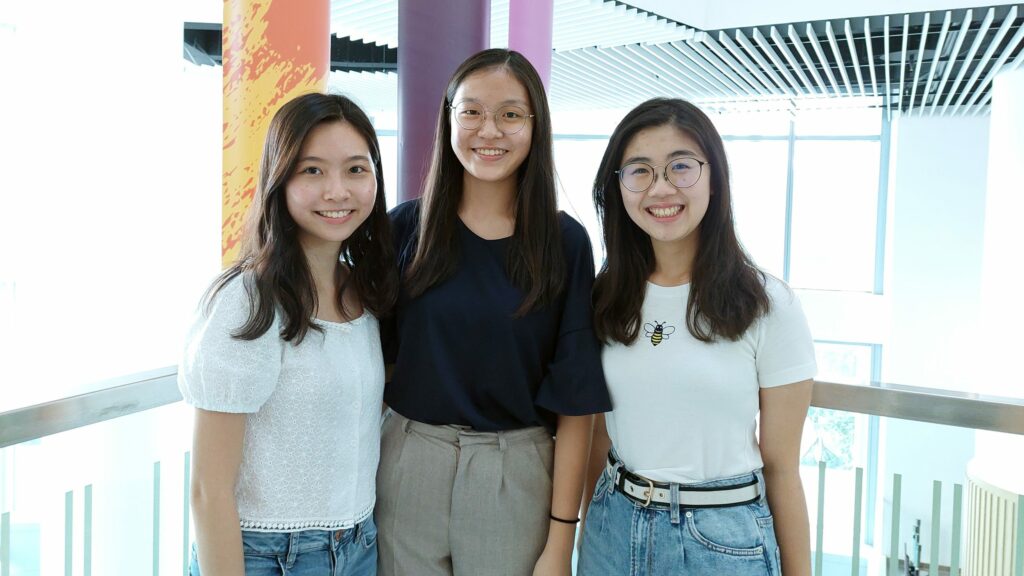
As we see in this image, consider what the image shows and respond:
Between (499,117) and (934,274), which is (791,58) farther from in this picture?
(499,117)

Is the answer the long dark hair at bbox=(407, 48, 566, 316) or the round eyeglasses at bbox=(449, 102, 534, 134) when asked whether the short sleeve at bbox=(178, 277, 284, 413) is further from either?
the round eyeglasses at bbox=(449, 102, 534, 134)

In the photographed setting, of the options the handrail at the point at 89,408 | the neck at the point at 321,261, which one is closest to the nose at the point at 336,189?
the neck at the point at 321,261

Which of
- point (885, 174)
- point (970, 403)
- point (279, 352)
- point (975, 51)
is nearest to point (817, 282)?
point (885, 174)

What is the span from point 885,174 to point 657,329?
34.1ft

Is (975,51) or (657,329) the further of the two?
(975,51)

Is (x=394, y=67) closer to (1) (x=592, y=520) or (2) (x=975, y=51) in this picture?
(2) (x=975, y=51)

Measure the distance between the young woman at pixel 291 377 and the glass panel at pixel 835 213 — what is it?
10.5 m

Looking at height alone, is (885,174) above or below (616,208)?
above

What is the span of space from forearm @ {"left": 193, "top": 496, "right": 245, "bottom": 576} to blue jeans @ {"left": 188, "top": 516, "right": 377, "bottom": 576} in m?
0.04

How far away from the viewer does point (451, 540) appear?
68.3 inches

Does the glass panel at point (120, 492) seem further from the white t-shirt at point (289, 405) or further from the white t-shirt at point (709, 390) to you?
the white t-shirt at point (709, 390)

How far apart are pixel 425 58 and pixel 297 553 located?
6.84ft

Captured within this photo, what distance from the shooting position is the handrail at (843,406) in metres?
1.67

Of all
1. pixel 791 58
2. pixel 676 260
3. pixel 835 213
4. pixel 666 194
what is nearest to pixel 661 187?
pixel 666 194
